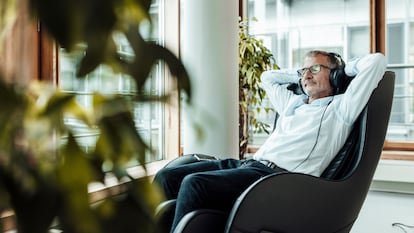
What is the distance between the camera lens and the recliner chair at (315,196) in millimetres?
1840

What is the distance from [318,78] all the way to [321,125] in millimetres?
293

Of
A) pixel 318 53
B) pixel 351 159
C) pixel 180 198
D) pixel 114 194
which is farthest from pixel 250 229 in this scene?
pixel 114 194

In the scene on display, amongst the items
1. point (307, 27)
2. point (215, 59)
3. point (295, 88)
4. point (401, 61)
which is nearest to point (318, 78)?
point (295, 88)

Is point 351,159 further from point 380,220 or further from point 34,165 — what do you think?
point 34,165

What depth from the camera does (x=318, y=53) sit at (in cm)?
262

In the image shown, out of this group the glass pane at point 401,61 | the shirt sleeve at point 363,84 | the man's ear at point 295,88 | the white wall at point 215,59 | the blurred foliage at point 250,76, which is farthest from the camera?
the blurred foliage at point 250,76

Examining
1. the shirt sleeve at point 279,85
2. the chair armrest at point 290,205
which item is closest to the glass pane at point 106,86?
the chair armrest at point 290,205

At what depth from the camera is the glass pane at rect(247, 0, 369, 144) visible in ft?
11.5

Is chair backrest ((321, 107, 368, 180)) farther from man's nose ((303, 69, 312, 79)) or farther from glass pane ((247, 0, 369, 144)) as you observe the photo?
glass pane ((247, 0, 369, 144))

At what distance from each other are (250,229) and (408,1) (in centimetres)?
232

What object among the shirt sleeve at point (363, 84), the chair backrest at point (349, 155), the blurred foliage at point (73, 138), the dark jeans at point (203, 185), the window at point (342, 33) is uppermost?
the window at point (342, 33)

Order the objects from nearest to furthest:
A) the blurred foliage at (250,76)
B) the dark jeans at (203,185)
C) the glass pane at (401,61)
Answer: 1. the dark jeans at (203,185)
2. the glass pane at (401,61)
3. the blurred foliage at (250,76)

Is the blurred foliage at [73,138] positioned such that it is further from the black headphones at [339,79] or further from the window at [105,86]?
the black headphones at [339,79]

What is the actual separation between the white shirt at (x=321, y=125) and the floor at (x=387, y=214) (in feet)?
3.27
